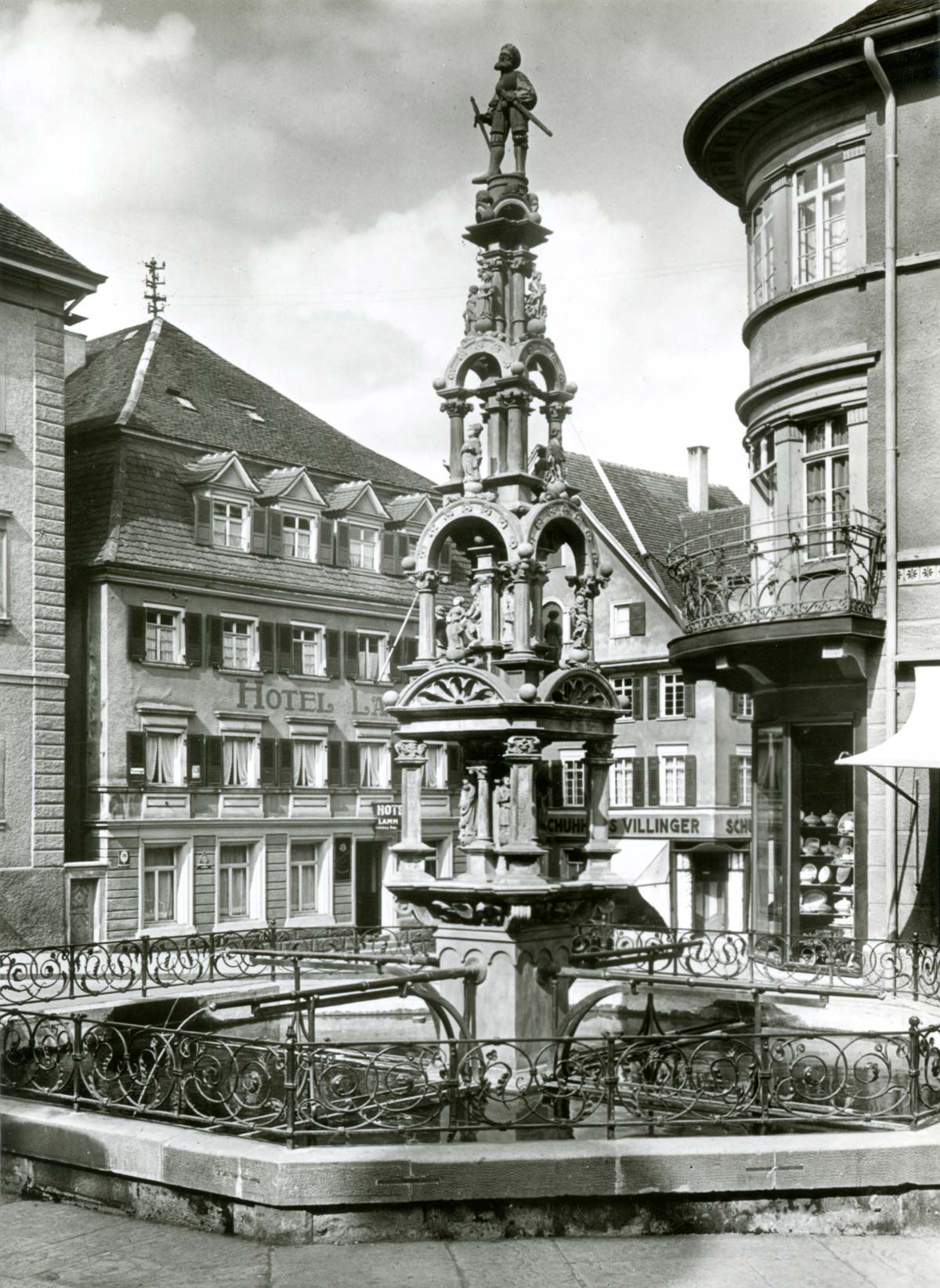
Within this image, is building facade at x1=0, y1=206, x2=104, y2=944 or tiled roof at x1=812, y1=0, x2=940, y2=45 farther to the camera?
building facade at x1=0, y1=206, x2=104, y2=944

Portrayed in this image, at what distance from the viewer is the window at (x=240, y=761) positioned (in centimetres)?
3647

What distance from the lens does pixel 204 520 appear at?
1441 inches

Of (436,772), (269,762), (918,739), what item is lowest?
(436,772)

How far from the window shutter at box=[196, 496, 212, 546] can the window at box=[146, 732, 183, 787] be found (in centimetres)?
482

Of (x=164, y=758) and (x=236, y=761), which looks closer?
(x=164, y=758)

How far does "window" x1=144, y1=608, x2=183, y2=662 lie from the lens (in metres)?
35.0

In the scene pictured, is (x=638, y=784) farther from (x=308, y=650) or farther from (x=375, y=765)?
(x=308, y=650)

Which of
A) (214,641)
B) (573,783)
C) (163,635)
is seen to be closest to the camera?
(163,635)

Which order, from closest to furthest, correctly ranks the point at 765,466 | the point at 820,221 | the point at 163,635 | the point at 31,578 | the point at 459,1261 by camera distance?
the point at 459,1261
the point at 820,221
the point at 765,466
the point at 31,578
the point at 163,635

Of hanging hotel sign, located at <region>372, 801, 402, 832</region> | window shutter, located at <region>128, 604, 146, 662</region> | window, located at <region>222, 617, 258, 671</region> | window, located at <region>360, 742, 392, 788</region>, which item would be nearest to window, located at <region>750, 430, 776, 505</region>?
window shutter, located at <region>128, 604, 146, 662</region>

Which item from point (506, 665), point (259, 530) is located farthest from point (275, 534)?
point (506, 665)

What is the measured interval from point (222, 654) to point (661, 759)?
12901mm

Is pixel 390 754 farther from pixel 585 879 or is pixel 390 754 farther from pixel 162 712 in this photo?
pixel 585 879

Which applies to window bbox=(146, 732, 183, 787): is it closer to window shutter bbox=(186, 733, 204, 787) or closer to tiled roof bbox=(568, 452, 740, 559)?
window shutter bbox=(186, 733, 204, 787)
